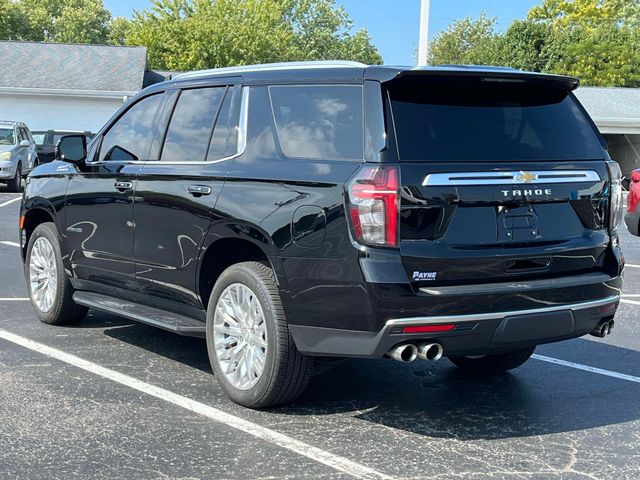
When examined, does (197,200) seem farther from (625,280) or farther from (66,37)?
(66,37)

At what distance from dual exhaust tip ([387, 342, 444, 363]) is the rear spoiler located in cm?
137

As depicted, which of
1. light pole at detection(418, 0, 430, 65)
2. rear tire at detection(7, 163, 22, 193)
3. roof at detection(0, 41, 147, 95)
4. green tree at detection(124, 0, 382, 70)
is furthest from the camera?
green tree at detection(124, 0, 382, 70)

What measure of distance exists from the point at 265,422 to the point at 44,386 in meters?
1.51

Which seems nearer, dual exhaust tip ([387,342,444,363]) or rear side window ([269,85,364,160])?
dual exhaust tip ([387,342,444,363])

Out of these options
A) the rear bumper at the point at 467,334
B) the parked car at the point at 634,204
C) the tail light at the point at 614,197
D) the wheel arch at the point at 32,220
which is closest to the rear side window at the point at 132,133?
the wheel arch at the point at 32,220

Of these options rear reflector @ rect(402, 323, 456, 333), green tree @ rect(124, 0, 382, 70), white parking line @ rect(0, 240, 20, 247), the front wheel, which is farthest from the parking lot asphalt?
green tree @ rect(124, 0, 382, 70)

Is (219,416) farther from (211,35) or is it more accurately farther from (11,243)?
(211,35)

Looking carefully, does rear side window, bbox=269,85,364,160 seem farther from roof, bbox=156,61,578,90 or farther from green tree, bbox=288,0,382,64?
green tree, bbox=288,0,382,64

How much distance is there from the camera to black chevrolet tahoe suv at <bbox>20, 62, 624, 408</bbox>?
4660mm

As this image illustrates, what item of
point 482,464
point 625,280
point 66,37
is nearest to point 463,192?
point 482,464

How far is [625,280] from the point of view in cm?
1088

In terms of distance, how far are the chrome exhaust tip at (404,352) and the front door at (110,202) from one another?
233cm

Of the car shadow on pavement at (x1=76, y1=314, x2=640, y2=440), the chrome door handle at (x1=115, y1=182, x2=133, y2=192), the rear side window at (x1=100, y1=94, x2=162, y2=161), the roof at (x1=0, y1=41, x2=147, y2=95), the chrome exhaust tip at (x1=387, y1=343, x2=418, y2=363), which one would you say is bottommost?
the car shadow on pavement at (x1=76, y1=314, x2=640, y2=440)

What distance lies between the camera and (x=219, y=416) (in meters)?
5.19
